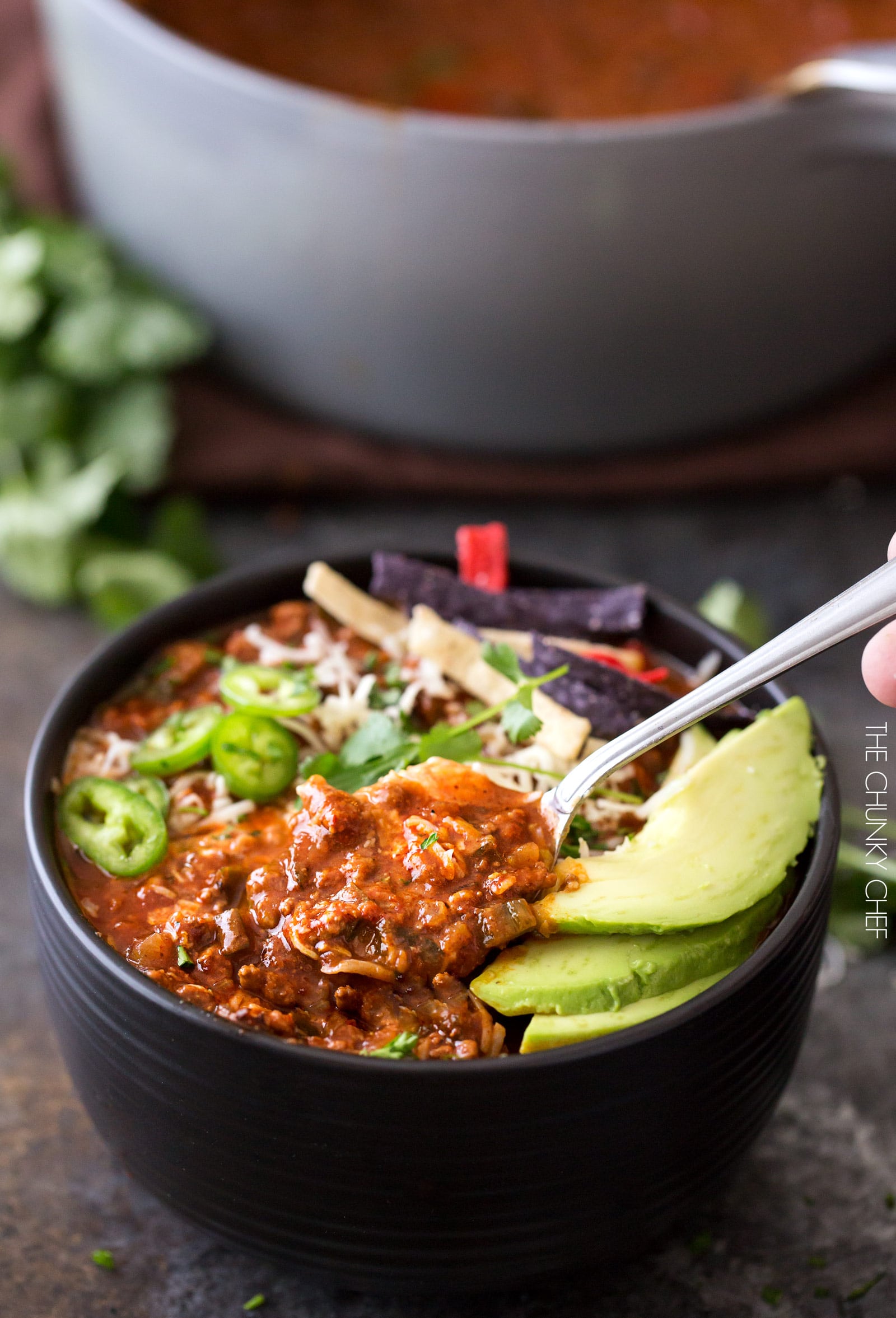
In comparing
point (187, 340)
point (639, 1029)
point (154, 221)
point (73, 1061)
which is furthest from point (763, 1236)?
point (154, 221)

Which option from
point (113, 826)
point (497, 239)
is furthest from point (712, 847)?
point (497, 239)

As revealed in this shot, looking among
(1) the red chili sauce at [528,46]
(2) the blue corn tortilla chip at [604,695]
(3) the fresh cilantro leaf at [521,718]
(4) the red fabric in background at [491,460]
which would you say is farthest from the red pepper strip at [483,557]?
(1) the red chili sauce at [528,46]

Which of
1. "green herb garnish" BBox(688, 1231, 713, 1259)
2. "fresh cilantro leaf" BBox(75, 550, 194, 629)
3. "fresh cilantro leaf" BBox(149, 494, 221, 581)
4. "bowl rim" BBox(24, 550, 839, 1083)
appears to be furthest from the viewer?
"fresh cilantro leaf" BBox(149, 494, 221, 581)

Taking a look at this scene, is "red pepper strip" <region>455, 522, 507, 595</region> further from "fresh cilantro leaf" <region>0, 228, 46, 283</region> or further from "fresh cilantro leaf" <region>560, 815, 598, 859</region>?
"fresh cilantro leaf" <region>0, 228, 46, 283</region>

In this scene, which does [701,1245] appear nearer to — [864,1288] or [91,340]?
[864,1288]

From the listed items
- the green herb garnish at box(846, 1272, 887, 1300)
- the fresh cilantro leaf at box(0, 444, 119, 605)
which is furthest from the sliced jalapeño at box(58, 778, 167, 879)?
the fresh cilantro leaf at box(0, 444, 119, 605)

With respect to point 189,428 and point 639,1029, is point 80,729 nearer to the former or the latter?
point 639,1029

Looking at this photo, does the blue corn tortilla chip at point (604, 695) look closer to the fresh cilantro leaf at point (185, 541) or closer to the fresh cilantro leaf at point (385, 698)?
the fresh cilantro leaf at point (385, 698)
